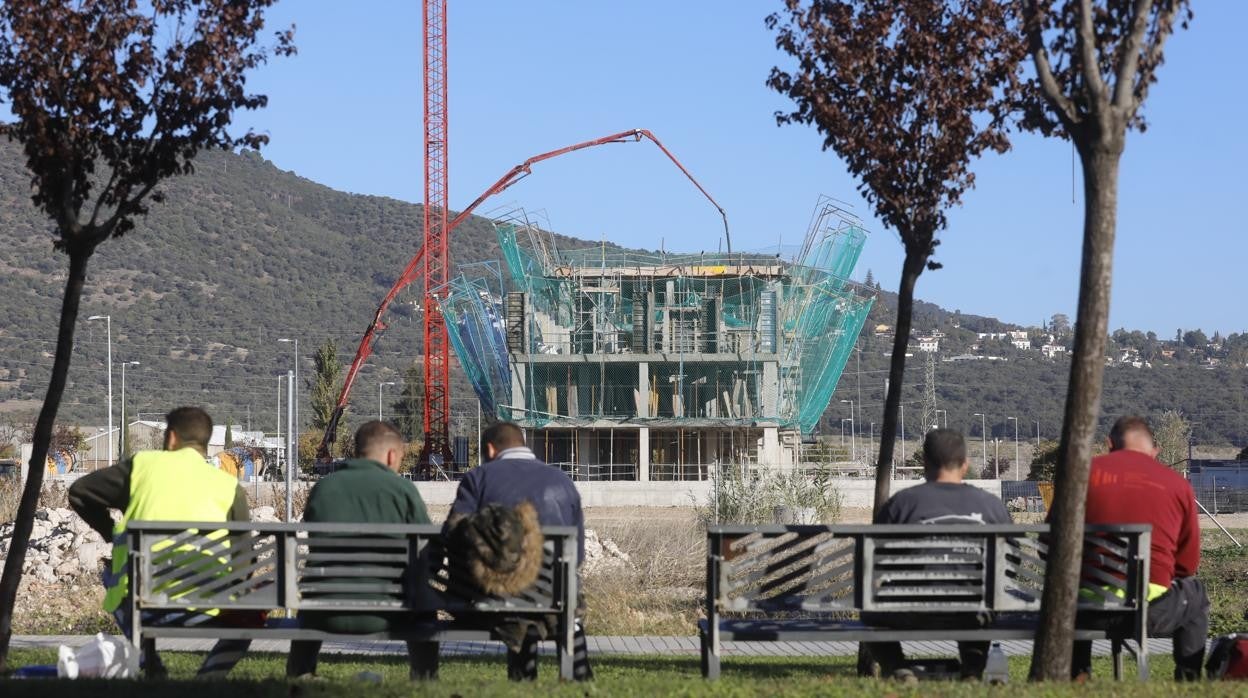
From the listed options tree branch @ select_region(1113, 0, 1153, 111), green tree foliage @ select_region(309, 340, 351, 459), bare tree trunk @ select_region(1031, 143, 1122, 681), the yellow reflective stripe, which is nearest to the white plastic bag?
bare tree trunk @ select_region(1031, 143, 1122, 681)

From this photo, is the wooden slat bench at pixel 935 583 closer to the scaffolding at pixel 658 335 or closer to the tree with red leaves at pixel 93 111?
the tree with red leaves at pixel 93 111

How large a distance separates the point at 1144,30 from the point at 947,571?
299 centimetres

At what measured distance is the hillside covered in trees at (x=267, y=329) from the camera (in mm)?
122562

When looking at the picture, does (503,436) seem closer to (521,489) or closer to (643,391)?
(521,489)

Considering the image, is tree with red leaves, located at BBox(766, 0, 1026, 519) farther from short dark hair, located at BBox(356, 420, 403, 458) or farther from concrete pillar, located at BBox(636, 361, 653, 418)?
concrete pillar, located at BBox(636, 361, 653, 418)

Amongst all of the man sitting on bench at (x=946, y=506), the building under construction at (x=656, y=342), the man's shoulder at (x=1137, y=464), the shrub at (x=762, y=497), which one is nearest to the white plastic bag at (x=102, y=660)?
the man sitting on bench at (x=946, y=506)

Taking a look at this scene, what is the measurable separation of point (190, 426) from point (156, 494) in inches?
16.1

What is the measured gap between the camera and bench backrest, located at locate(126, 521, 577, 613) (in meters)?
8.37

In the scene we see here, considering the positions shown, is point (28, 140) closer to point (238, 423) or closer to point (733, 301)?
point (733, 301)

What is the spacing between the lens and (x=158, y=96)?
9.73 metres

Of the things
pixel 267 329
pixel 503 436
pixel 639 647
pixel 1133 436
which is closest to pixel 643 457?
pixel 639 647

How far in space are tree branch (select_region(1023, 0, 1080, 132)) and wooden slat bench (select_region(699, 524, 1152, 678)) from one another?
2.24 metres

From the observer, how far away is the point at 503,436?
9.00 m

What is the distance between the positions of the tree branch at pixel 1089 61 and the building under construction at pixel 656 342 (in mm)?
52430
